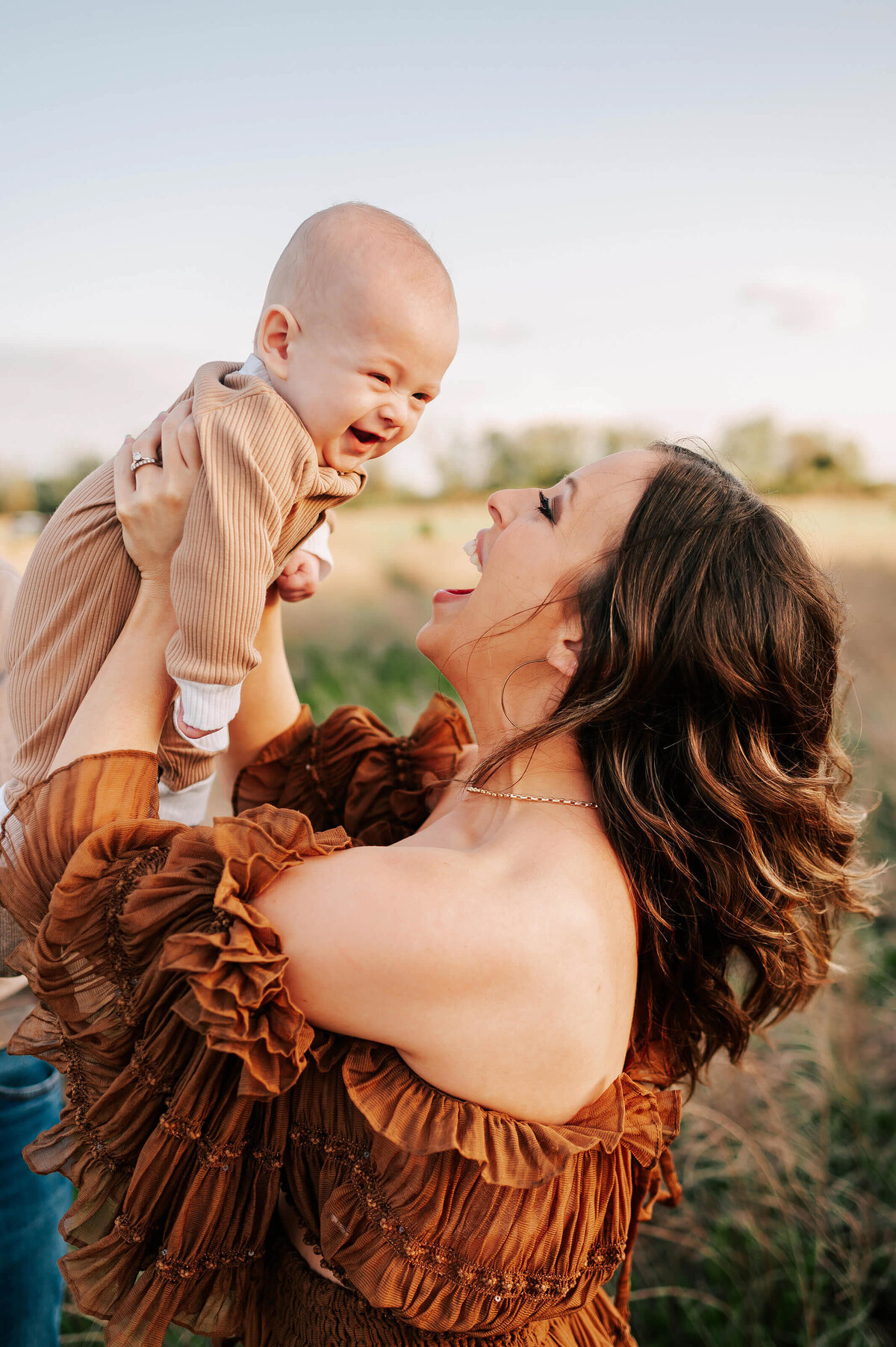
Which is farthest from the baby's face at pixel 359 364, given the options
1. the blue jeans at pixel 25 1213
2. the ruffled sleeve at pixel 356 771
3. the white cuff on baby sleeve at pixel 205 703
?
the blue jeans at pixel 25 1213

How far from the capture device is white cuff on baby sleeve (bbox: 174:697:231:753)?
1675 millimetres

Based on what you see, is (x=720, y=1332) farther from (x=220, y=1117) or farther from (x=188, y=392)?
(x=188, y=392)

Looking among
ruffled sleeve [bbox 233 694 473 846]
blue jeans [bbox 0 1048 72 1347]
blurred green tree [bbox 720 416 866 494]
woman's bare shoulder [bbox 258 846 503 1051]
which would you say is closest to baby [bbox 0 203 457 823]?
ruffled sleeve [bbox 233 694 473 846]

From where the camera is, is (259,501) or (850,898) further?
(850,898)

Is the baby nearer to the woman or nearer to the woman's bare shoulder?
the woman

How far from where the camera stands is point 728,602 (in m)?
1.66

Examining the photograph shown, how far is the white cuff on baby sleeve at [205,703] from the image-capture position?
160 centimetres

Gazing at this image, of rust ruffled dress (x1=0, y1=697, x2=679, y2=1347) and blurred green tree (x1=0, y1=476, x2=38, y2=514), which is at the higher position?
rust ruffled dress (x1=0, y1=697, x2=679, y2=1347)

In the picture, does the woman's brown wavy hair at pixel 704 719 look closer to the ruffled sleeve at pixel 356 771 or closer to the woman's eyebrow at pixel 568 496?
the woman's eyebrow at pixel 568 496

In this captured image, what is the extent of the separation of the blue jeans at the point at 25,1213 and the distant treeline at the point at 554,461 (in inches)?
220

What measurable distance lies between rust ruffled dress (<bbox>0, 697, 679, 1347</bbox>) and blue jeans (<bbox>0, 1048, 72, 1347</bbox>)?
463 mm

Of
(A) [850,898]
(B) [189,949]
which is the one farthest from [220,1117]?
(A) [850,898]

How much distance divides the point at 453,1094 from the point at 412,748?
923 mm

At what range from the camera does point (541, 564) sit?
5.65 feet
